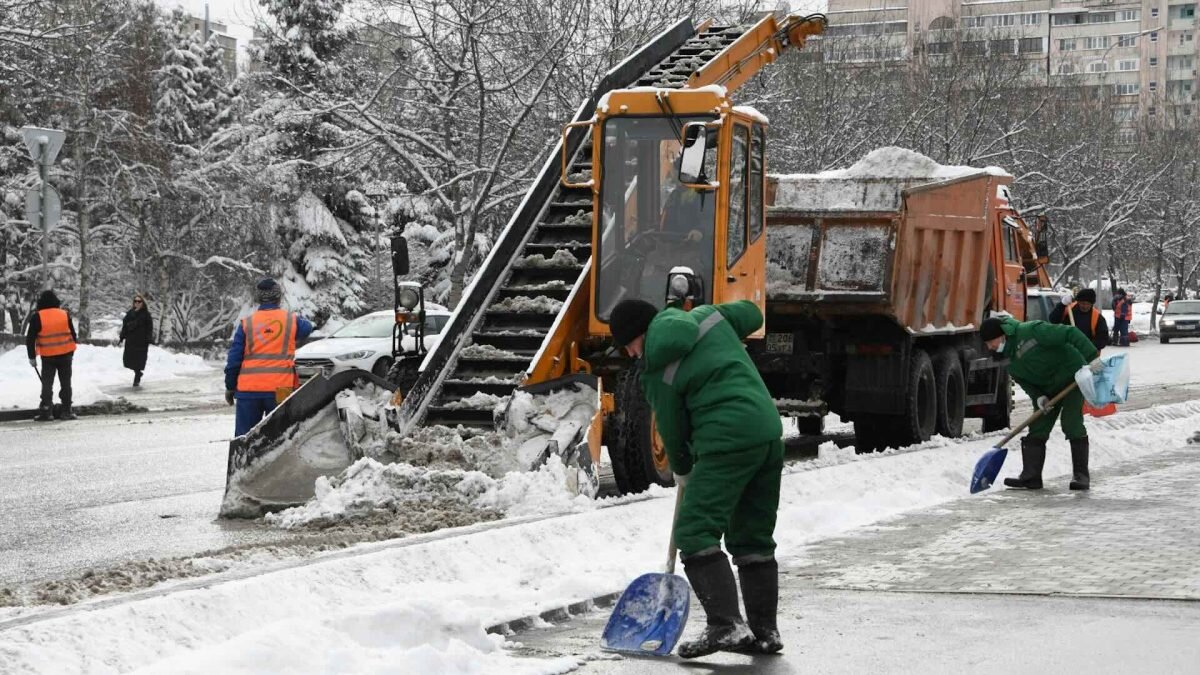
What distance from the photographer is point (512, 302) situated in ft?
41.4

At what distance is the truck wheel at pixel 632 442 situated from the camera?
38.9ft

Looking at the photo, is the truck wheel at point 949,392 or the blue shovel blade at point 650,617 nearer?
the blue shovel blade at point 650,617

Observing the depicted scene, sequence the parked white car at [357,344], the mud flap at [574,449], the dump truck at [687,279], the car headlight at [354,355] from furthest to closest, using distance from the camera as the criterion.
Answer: the car headlight at [354,355]
the parked white car at [357,344]
the dump truck at [687,279]
the mud flap at [574,449]

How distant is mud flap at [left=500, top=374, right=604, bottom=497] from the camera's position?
1084 cm

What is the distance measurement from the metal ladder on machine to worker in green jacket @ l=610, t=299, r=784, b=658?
4994 mm

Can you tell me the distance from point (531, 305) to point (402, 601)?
5838mm

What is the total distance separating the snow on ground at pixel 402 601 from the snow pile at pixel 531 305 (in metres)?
2.15

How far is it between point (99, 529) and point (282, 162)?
31664 mm

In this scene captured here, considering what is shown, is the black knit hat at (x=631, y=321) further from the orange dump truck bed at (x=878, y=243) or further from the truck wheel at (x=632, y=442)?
the orange dump truck bed at (x=878, y=243)

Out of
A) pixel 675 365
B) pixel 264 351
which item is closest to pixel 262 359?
pixel 264 351

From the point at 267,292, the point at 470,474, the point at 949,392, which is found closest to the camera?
the point at 470,474

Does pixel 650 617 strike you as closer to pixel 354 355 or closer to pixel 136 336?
pixel 354 355

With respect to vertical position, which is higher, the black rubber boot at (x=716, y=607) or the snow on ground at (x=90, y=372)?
the black rubber boot at (x=716, y=607)

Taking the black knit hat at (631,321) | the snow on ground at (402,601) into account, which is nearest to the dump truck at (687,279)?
the snow on ground at (402,601)
